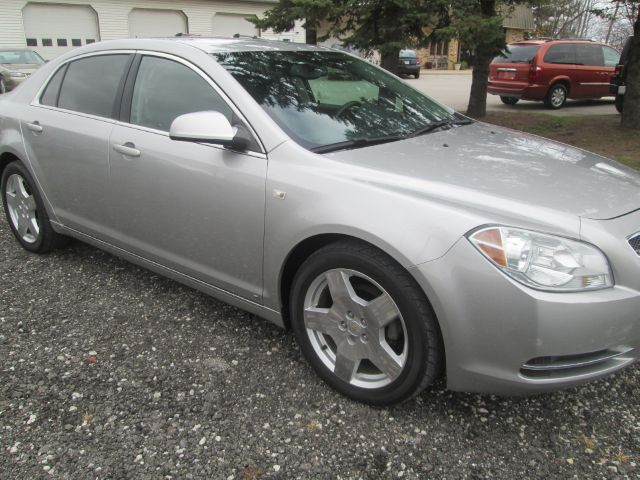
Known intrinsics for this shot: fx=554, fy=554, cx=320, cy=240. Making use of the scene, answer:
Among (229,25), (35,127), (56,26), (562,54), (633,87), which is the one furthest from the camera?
(229,25)

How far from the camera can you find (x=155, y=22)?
22500 mm

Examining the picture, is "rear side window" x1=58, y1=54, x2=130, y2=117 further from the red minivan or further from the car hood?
the red minivan

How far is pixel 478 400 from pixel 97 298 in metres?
2.46

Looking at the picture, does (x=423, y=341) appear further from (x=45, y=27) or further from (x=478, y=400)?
(x=45, y=27)

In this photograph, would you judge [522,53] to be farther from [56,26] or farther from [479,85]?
[56,26]

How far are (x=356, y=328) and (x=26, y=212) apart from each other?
309 centimetres

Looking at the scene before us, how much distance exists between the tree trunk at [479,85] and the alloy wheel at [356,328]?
349 inches

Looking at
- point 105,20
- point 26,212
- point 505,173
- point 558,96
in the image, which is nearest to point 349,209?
point 505,173

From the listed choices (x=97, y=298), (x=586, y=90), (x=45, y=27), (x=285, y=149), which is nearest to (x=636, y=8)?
(x=586, y=90)

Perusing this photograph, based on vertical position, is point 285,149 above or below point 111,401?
above

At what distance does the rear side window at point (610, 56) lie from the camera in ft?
47.7

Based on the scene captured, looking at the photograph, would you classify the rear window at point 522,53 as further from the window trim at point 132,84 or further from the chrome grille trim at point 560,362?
the chrome grille trim at point 560,362

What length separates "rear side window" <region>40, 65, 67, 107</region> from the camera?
3888 mm

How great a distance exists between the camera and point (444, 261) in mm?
2086
